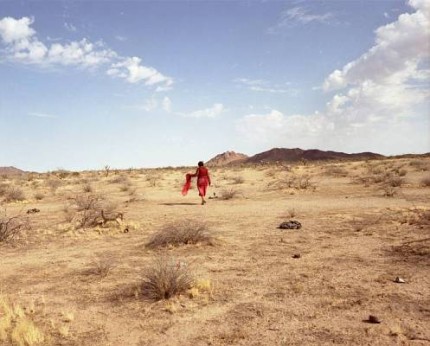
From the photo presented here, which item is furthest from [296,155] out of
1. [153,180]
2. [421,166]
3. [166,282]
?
[166,282]

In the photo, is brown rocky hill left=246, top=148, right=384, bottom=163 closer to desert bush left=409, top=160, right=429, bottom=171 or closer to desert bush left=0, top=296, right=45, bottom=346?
desert bush left=409, top=160, right=429, bottom=171

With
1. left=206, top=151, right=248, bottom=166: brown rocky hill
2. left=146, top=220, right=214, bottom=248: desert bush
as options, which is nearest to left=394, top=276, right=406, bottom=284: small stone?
left=146, top=220, right=214, bottom=248: desert bush

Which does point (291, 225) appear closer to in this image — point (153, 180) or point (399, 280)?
point (399, 280)

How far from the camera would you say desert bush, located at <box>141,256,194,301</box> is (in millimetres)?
7312

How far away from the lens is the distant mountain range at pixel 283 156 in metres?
113

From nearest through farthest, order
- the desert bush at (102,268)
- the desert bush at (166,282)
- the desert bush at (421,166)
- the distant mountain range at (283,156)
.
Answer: the desert bush at (166,282) → the desert bush at (102,268) → the desert bush at (421,166) → the distant mountain range at (283,156)

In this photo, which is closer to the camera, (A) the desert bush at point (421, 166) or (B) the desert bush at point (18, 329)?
(B) the desert bush at point (18, 329)

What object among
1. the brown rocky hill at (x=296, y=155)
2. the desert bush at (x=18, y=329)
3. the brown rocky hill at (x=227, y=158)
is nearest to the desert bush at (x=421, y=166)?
the desert bush at (x=18, y=329)

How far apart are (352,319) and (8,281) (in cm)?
603

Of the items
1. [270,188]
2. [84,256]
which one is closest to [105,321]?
[84,256]

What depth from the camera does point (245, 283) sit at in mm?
7918

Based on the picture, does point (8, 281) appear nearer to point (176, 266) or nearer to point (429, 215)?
point (176, 266)

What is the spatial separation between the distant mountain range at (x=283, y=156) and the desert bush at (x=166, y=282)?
325ft

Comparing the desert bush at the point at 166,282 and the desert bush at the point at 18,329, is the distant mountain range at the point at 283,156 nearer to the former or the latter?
the desert bush at the point at 166,282
